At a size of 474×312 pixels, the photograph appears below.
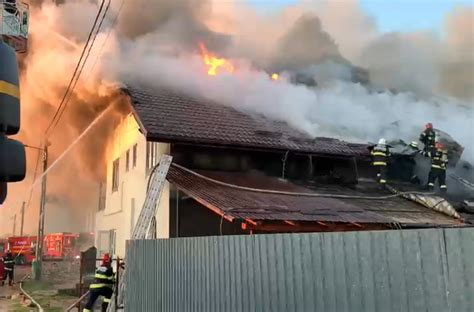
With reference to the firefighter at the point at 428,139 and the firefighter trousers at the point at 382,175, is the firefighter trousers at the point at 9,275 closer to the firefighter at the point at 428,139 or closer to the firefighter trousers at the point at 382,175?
the firefighter trousers at the point at 382,175

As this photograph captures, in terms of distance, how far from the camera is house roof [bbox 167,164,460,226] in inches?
302

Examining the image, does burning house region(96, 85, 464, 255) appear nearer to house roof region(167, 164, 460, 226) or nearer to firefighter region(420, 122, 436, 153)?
house roof region(167, 164, 460, 226)

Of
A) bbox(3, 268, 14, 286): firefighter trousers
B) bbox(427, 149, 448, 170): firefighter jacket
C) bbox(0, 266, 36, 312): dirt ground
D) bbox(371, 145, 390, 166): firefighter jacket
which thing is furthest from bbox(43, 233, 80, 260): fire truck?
bbox(427, 149, 448, 170): firefighter jacket

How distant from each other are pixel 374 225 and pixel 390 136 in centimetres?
631

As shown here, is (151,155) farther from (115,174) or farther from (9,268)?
(9,268)

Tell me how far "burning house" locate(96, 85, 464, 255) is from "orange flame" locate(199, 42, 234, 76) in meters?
1.46

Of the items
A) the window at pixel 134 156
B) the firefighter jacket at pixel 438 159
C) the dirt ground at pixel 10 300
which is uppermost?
the window at pixel 134 156

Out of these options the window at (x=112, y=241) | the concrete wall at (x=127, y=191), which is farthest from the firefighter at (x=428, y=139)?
the window at (x=112, y=241)

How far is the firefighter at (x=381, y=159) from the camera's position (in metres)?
11.6

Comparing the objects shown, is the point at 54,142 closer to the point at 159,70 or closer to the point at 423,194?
the point at 159,70

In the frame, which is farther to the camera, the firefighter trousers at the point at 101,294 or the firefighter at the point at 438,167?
the firefighter at the point at 438,167

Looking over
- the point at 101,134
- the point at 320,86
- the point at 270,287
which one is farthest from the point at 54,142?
the point at 270,287

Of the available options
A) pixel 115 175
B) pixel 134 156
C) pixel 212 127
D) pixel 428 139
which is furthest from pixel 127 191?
pixel 428 139

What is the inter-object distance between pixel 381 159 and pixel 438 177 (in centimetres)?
163
